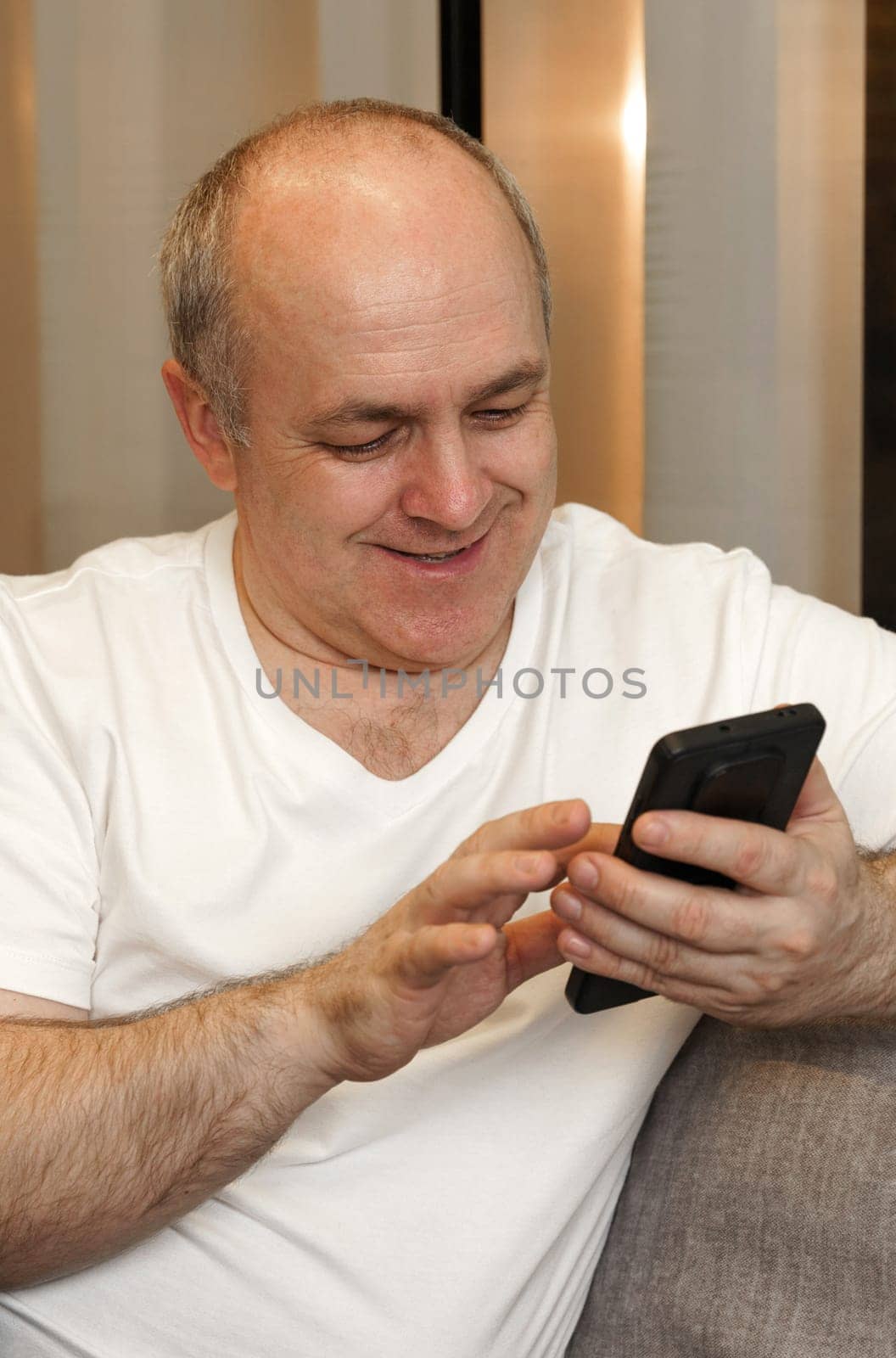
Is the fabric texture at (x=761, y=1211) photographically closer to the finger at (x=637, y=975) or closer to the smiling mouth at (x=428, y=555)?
the finger at (x=637, y=975)

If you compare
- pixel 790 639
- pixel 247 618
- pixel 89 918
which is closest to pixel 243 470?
pixel 247 618

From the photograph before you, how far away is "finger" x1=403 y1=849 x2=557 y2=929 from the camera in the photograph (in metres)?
0.91

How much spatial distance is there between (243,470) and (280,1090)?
0.58 meters

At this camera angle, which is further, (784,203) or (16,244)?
(16,244)

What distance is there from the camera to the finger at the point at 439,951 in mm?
895

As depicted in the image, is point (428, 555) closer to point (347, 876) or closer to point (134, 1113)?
point (347, 876)

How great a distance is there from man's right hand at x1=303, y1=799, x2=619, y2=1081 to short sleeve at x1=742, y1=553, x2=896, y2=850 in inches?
13.7

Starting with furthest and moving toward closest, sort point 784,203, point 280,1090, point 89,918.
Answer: point 784,203
point 89,918
point 280,1090

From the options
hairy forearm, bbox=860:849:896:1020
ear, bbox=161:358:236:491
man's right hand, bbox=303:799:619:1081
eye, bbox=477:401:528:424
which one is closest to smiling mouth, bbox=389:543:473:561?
eye, bbox=477:401:528:424

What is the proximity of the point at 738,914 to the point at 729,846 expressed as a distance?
67 millimetres

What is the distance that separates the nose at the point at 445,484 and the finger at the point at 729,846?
15.4 inches

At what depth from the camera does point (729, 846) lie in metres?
0.93

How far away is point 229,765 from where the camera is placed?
1277mm

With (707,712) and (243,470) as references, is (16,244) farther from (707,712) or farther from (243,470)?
(707,712)
